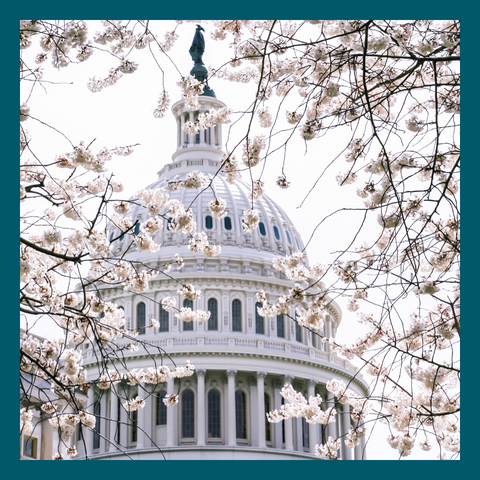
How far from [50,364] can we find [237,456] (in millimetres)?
52865

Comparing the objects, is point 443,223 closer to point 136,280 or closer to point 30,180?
point 136,280

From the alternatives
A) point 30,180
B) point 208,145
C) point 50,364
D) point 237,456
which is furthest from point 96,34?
point 208,145

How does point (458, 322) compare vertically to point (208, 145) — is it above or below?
below

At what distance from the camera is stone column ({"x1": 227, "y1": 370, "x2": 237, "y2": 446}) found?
65500mm

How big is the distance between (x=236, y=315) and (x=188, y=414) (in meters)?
9.45

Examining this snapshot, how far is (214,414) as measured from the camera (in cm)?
6806

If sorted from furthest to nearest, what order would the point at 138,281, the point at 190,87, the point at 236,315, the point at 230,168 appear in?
the point at 236,315 < the point at 138,281 < the point at 190,87 < the point at 230,168

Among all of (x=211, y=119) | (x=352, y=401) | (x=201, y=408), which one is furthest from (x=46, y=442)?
(x=201, y=408)

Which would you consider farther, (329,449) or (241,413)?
(241,413)

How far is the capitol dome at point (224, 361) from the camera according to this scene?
211ft

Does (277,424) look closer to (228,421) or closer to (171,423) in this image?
(228,421)

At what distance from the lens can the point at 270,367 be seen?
68.8 meters

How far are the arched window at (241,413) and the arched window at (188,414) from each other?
3321 millimetres

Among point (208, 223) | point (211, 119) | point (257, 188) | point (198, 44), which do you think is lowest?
point (257, 188)
